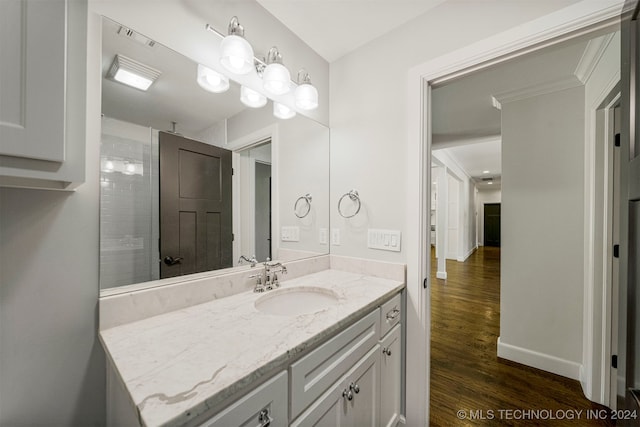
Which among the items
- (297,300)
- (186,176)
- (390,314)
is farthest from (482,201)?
(186,176)

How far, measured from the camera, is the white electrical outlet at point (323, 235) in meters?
1.80

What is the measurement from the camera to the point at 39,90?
54 cm

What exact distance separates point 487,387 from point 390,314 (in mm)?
1259

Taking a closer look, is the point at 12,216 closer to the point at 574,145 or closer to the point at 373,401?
the point at 373,401

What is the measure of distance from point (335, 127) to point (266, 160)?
61 centimetres

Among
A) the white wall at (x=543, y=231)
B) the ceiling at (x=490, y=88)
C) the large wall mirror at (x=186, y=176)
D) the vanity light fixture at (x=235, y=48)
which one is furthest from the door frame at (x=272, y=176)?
the white wall at (x=543, y=231)

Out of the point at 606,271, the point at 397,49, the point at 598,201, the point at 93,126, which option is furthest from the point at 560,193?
the point at 93,126

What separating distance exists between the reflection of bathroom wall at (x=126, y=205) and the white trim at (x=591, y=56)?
8.50 ft

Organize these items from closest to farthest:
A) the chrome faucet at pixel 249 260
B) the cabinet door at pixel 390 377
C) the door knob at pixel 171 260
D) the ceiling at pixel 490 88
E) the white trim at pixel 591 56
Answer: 1. the door knob at pixel 171 260
2. the cabinet door at pixel 390 377
3. the chrome faucet at pixel 249 260
4. the white trim at pixel 591 56
5. the ceiling at pixel 490 88

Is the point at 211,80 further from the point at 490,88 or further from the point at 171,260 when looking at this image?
the point at 490,88

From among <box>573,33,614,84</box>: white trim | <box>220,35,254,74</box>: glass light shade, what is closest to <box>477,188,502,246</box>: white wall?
<box>573,33,614,84</box>: white trim

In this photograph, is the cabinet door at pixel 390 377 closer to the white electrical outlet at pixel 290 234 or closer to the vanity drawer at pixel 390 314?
the vanity drawer at pixel 390 314

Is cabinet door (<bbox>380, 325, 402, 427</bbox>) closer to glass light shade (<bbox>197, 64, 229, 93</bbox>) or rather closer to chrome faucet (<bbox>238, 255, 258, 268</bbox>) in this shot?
chrome faucet (<bbox>238, 255, 258, 268</bbox>)

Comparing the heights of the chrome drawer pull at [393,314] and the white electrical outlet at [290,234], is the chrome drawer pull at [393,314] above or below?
below
